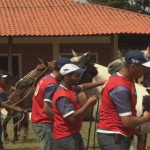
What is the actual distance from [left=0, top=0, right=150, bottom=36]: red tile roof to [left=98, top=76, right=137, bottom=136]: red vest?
60.1 ft

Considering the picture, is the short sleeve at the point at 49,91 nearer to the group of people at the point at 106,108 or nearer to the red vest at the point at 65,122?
the group of people at the point at 106,108

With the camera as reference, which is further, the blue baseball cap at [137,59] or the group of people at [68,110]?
the group of people at [68,110]

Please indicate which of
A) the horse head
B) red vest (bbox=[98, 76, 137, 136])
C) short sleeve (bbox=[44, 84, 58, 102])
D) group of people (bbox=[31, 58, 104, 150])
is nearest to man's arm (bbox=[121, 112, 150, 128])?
red vest (bbox=[98, 76, 137, 136])

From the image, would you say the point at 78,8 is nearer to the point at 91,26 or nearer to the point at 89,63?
the point at 91,26

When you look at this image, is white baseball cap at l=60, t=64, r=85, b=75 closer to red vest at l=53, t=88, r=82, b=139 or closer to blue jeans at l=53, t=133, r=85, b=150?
red vest at l=53, t=88, r=82, b=139

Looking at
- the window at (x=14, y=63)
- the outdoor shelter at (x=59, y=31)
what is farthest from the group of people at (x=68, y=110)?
the window at (x=14, y=63)

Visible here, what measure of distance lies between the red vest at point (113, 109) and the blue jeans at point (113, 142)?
0.19 feet

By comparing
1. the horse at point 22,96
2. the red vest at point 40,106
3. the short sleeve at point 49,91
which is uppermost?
the short sleeve at point 49,91

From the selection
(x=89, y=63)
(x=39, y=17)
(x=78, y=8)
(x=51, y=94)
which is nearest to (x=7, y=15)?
(x=39, y=17)

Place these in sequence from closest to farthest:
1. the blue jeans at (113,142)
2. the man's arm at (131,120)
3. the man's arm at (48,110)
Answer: the man's arm at (131,120), the blue jeans at (113,142), the man's arm at (48,110)

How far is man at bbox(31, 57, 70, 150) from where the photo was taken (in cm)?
663

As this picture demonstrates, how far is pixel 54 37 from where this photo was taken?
85.3ft

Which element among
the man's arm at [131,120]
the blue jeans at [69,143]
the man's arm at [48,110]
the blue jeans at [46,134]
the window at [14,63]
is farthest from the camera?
the window at [14,63]

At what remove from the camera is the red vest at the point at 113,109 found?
5.27 m
